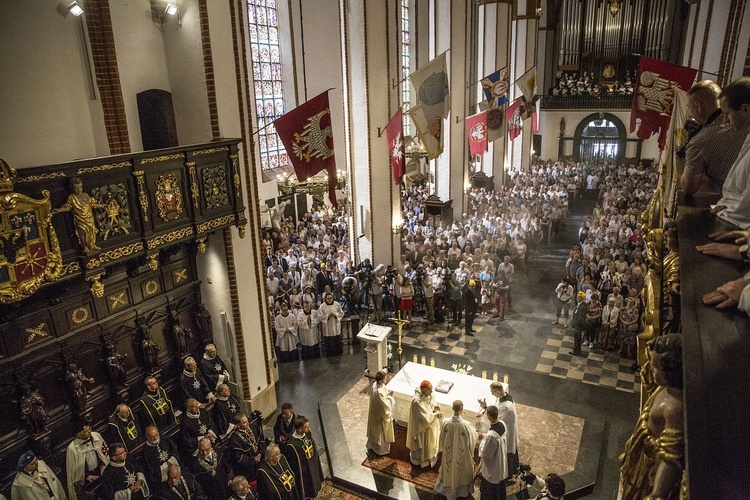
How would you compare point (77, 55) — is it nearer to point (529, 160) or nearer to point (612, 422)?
point (612, 422)

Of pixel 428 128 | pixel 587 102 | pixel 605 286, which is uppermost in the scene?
pixel 587 102

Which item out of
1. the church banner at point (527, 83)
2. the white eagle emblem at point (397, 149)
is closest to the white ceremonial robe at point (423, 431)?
the white eagle emblem at point (397, 149)

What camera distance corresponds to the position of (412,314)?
46.4ft

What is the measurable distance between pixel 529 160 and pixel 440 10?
1566 cm

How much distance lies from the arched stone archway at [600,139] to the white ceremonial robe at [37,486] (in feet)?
113

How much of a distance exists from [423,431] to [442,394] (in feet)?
3.28

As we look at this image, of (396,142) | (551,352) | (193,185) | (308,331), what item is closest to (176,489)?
(193,185)

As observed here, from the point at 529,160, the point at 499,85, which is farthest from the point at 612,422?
the point at 529,160

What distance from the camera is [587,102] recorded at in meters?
32.8

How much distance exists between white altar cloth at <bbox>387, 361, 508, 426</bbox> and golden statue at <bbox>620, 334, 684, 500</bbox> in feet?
20.3

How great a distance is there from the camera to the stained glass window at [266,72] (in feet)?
65.7

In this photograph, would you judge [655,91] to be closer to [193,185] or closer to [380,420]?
[380,420]

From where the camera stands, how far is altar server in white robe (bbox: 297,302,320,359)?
1148cm

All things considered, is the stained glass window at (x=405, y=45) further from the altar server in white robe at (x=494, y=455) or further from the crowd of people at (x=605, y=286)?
the altar server in white robe at (x=494, y=455)
